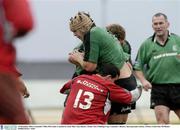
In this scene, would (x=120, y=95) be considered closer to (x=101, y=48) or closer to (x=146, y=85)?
(x=101, y=48)

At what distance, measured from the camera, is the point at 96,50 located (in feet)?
24.9

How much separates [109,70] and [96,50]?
0.77 feet

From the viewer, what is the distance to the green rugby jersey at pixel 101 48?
755 cm

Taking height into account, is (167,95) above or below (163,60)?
below

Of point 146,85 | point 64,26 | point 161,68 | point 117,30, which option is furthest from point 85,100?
point 64,26

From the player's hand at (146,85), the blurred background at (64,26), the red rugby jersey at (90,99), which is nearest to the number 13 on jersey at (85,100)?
the red rugby jersey at (90,99)

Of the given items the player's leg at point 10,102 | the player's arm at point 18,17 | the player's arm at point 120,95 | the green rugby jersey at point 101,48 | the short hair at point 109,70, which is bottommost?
the player's arm at point 120,95

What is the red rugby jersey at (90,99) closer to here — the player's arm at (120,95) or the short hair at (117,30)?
the player's arm at (120,95)

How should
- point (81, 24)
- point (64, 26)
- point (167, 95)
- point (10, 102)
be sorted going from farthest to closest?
point (64, 26) < point (167, 95) < point (81, 24) < point (10, 102)

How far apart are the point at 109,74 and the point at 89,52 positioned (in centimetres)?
29

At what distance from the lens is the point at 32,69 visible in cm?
1975

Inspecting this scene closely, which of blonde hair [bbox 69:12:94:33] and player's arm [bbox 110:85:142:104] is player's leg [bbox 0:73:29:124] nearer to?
player's arm [bbox 110:85:142:104]

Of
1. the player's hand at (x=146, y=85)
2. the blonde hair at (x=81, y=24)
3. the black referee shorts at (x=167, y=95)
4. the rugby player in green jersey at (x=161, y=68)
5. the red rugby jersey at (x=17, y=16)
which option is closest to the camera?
the red rugby jersey at (x=17, y=16)

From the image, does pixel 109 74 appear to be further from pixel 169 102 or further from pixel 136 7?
pixel 136 7
